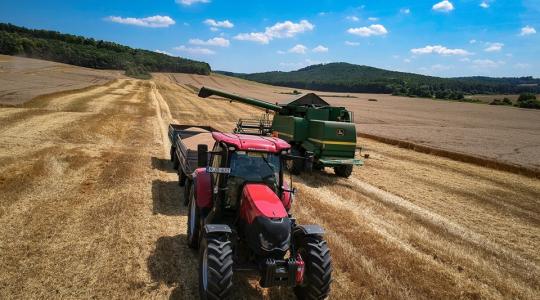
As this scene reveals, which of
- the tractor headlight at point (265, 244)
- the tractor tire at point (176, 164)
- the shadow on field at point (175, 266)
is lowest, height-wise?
the shadow on field at point (175, 266)

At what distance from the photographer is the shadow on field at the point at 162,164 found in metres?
13.8

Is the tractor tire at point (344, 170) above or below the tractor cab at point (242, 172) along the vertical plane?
below

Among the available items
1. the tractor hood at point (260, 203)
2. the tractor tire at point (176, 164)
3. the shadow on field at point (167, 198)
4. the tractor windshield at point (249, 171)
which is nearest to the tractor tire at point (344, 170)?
the tractor tire at point (176, 164)

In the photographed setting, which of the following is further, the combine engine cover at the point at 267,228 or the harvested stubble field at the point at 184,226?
the harvested stubble field at the point at 184,226

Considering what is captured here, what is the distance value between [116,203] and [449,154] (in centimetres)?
1733

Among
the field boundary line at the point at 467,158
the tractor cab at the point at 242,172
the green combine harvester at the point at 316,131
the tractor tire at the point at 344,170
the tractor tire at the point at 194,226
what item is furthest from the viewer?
the field boundary line at the point at 467,158

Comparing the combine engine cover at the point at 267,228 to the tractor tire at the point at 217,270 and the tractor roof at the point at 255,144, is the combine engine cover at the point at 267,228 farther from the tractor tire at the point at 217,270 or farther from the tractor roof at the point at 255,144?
the tractor roof at the point at 255,144

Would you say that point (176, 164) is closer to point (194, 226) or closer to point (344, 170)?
point (344, 170)

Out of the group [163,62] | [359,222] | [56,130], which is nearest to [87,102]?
[56,130]

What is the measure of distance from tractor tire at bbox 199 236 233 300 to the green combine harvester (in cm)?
757

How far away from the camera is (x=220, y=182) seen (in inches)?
254

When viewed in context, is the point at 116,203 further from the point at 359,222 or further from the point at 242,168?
the point at 359,222

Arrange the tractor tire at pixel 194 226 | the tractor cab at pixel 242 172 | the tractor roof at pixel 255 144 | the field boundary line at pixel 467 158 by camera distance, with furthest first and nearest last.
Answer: the field boundary line at pixel 467 158, the tractor tire at pixel 194 226, the tractor roof at pixel 255 144, the tractor cab at pixel 242 172

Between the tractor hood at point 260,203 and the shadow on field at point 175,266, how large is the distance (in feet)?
4.92
